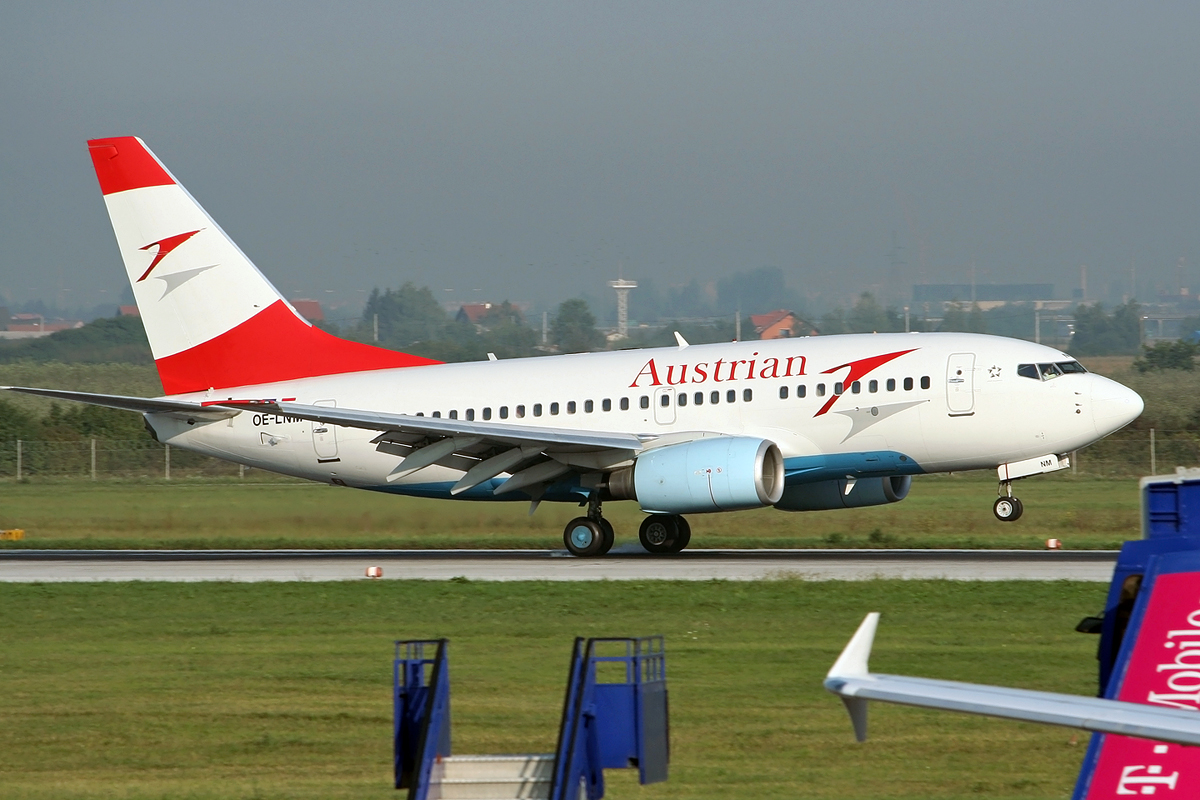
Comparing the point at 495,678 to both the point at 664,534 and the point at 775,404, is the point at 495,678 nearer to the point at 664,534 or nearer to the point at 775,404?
the point at 775,404

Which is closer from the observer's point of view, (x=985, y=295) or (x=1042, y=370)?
(x=1042, y=370)

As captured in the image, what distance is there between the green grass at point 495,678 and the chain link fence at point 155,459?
94.7 ft

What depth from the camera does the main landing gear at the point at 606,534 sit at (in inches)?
1043

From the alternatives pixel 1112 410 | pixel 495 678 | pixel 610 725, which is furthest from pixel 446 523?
pixel 610 725

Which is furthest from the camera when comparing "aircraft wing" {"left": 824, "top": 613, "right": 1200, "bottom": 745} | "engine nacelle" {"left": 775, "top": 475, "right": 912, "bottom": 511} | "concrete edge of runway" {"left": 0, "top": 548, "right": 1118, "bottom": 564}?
"engine nacelle" {"left": 775, "top": 475, "right": 912, "bottom": 511}

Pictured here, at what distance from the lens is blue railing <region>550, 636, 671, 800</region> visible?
24.3 ft

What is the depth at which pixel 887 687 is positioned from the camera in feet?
14.6

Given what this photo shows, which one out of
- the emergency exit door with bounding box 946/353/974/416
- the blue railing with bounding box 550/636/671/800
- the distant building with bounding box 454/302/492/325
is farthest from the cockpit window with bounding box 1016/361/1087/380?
the distant building with bounding box 454/302/492/325

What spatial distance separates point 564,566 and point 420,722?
1705 cm

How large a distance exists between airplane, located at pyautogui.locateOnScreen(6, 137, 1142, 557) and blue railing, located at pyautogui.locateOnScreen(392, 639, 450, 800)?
16213 mm

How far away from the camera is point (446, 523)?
28984 mm

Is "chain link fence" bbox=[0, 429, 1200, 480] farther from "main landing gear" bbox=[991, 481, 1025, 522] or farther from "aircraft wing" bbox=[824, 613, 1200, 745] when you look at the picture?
"aircraft wing" bbox=[824, 613, 1200, 745]

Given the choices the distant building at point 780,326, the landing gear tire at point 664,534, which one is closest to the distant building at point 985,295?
the distant building at point 780,326

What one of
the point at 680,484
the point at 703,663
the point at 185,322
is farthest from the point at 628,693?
the point at 185,322
